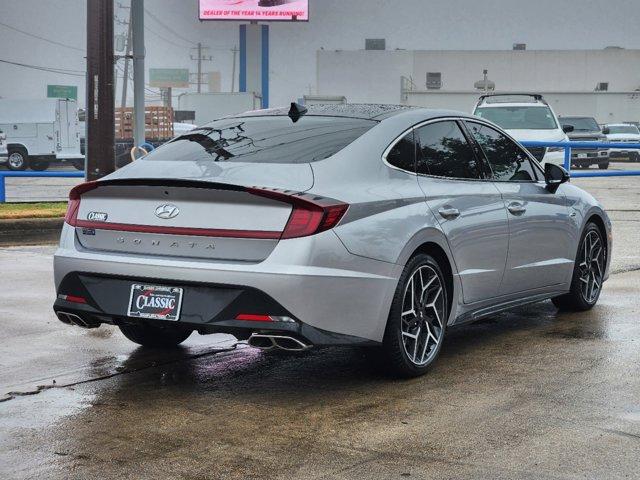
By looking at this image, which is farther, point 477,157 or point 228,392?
point 477,157

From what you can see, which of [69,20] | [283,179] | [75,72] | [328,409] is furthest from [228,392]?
[69,20]

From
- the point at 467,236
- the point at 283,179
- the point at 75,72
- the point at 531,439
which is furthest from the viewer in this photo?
the point at 75,72

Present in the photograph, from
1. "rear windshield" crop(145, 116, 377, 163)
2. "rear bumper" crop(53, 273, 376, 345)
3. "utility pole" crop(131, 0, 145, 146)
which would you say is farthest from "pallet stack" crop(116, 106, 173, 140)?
"rear bumper" crop(53, 273, 376, 345)

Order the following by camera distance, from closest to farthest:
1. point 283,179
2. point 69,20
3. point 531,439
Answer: point 531,439, point 283,179, point 69,20

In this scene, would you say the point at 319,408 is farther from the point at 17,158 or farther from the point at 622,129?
the point at 622,129

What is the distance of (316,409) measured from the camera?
543 centimetres

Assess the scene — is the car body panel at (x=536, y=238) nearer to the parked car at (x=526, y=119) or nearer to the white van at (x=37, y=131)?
the parked car at (x=526, y=119)

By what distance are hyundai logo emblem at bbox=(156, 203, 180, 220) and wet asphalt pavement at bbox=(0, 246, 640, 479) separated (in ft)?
3.15

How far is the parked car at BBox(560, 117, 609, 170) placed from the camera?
2716cm

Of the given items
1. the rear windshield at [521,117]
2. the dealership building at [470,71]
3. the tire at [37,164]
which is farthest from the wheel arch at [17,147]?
the dealership building at [470,71]

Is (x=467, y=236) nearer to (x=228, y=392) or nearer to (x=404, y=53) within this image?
(x=228, y=392)

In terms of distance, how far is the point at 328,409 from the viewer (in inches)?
214

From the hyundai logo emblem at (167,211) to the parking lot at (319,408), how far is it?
96cm

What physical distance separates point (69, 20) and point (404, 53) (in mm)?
108481
